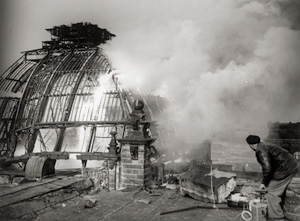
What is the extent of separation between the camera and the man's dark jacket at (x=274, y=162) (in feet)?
19.1

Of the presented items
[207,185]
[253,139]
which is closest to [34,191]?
[207,185]

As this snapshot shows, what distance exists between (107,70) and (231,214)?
1189 centimetres

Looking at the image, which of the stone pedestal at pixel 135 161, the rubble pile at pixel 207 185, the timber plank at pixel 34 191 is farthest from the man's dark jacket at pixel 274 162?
the timber plank at pixel 34 191

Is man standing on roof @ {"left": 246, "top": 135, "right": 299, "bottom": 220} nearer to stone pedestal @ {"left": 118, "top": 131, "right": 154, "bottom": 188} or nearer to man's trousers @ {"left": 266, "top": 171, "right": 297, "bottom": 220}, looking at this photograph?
man's trousers @ {"left": 266, "top": 171, "right": 297, "bottom": 220}

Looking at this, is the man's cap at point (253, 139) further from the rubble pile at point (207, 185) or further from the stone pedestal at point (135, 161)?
the stone pedestal at point (135, 161)

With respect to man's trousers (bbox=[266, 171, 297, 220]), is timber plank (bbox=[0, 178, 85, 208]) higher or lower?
lower

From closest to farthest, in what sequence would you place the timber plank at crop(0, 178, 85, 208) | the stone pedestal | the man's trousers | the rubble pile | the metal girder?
the man's trousers, the timber plank at crop(0, 178, 85, 208), the rubble pile, the stone pedestal, the metal girder

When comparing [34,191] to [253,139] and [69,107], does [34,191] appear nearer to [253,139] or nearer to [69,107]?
[253,139]

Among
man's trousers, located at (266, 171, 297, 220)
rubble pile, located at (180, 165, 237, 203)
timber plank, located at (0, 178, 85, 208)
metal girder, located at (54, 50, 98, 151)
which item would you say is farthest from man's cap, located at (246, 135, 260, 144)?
metal girder, located at (54, 50, 98, 151)

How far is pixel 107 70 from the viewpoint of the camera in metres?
16.3

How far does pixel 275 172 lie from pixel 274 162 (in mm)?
222

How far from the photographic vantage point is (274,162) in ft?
19.5

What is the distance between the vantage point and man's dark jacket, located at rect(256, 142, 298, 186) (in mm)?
5816

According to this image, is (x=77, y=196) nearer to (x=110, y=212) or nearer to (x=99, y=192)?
A: (x=99, y=192)
